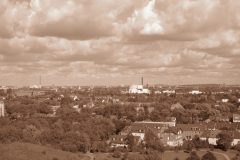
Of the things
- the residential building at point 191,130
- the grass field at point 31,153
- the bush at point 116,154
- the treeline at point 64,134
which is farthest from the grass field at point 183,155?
the grass field at point 31,153

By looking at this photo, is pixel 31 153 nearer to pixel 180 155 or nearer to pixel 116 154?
pixel 116 154

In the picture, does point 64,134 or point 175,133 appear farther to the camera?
point 175,133

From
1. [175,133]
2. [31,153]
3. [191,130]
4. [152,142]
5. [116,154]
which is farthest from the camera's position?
[191,130]

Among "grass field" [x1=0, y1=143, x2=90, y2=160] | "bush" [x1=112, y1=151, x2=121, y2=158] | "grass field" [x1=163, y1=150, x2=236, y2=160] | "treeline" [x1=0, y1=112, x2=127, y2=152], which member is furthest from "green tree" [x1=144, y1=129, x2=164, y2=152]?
"grass field" [x1=0, y1=143, x2=90, y2=160]

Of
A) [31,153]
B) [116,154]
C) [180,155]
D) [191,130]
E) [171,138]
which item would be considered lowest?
[180,155]

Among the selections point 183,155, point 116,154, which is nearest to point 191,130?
point 183,155

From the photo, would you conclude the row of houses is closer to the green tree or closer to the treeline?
the green tree

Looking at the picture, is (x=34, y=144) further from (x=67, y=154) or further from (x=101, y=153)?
(x=101, y=153)
